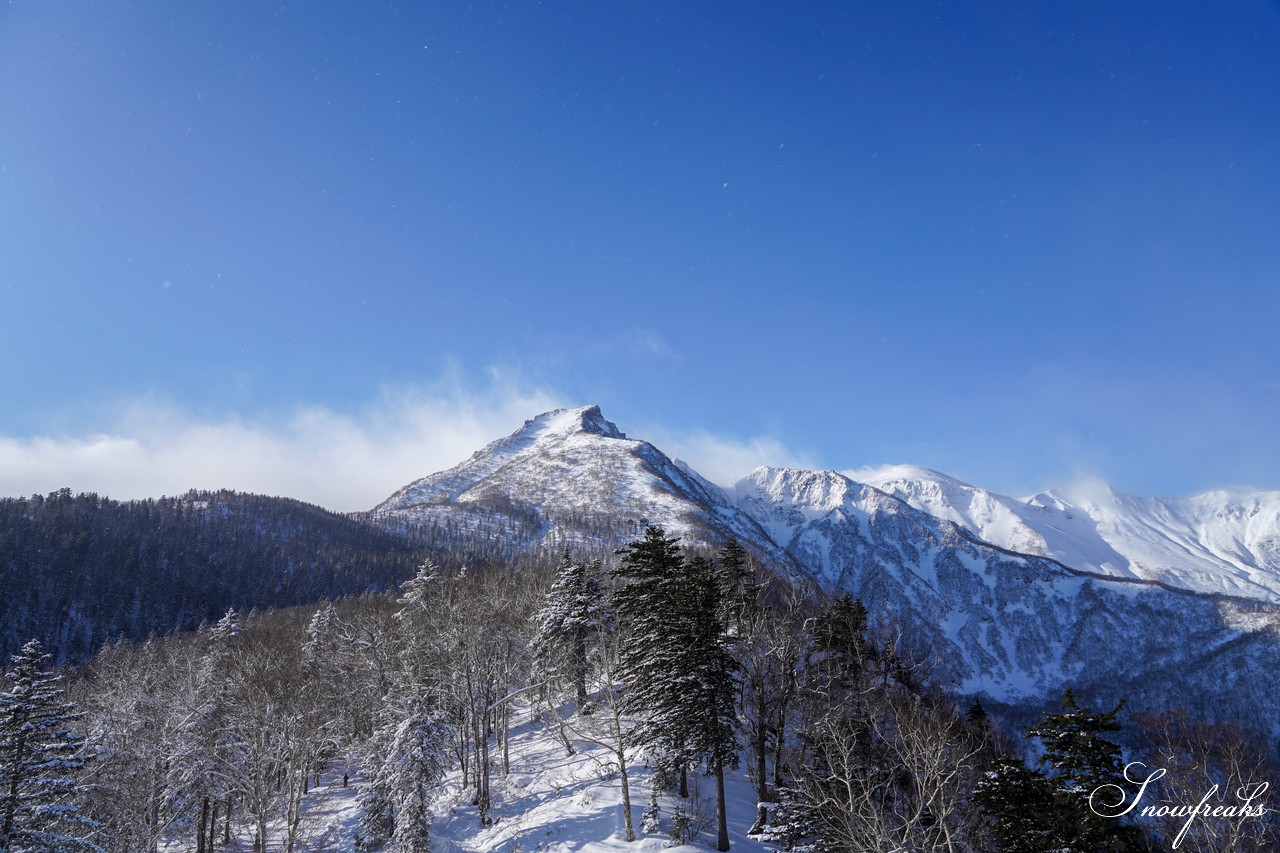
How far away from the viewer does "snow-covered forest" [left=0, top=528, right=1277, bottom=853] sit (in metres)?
22.5

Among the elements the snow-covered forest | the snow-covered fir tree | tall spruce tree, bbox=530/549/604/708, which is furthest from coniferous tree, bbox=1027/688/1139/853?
tall spruce tree, bbox=530/549/604/708

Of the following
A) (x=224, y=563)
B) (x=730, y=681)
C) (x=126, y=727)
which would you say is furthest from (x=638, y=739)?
(x=224, y=563)

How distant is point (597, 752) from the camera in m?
38.3

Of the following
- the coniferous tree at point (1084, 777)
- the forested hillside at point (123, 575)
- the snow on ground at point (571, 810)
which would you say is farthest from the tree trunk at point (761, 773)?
the forested hillside at point (123, 575)

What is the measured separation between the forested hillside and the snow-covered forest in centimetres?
12854

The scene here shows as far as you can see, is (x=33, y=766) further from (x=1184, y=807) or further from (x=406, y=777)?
(x=1184, y=807)

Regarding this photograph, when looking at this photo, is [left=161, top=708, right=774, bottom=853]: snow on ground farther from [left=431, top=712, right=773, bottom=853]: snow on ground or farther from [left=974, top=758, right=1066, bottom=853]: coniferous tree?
[left=974, top=758, right=1066, bottom=853]: coniferous tree

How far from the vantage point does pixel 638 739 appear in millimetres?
28156

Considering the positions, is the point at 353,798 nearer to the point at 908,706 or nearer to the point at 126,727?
the point at 126,727

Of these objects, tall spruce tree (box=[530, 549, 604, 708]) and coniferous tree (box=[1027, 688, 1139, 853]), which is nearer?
coniferous tree (box=[1027, 688, 1139, 853])

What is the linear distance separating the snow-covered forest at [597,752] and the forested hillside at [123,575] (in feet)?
422

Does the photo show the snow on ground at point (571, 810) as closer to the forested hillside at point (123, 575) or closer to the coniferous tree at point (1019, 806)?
the coniferous tree at point (1019, 806)

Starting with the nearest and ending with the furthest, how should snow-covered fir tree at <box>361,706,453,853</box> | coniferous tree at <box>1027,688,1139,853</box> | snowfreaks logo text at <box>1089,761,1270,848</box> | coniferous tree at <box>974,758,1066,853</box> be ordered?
snowfreaks logo text at <box>1089,761,1270,848</box> → coniferous tree at <box>1027,688,1139,853</box> → coniferous tree at <box>974,758,1066,853</box> → snow-covered fir tree at <box>361,706,453,853</box>

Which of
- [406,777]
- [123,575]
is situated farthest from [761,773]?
[123,575]
